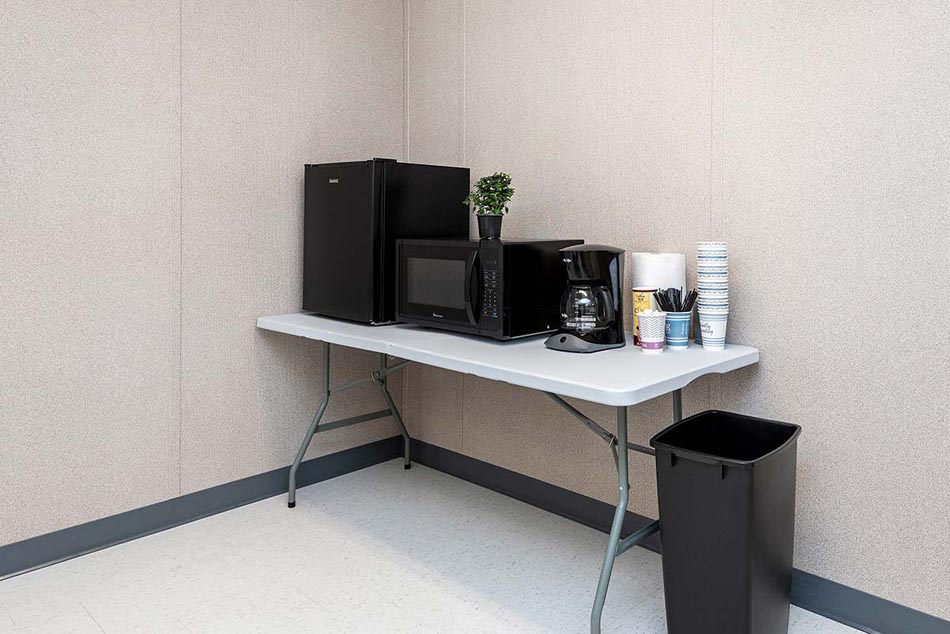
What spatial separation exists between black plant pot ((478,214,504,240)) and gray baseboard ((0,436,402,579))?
1312 mm

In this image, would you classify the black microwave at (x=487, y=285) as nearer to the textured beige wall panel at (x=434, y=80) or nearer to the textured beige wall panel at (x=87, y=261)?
the textured beige wall panel at (x=434, y=80)

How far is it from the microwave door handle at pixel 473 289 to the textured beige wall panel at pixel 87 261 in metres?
1.11

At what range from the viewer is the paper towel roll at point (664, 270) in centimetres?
204

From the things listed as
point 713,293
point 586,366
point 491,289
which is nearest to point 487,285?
point 491,289

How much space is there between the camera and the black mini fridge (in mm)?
2432

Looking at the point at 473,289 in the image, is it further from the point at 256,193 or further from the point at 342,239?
the point at 256,193

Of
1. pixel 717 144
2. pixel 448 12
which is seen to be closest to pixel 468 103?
pixel 448 12

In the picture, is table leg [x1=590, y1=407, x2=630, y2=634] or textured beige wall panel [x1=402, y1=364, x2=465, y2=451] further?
textured beige wall panel [x1=402, y1=364, x2=465, y2=451]

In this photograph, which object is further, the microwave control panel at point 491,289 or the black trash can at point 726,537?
the microwave control panel at point 491,289

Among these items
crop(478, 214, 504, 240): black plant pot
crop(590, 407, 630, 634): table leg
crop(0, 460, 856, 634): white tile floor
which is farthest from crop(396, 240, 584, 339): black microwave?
crop(0, 460, 856, 634): white tile floor

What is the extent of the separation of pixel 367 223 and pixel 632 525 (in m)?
1.45

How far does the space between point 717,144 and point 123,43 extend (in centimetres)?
199

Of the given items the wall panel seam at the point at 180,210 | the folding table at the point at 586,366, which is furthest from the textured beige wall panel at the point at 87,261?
the folding table at the point at 586,366

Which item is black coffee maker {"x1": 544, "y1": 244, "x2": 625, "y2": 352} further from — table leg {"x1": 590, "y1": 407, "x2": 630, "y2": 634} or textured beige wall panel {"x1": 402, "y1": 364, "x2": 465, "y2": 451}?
textured beige wall panel {"x1": 402, "y1": 364, "x2": 465, "y2": 451}
